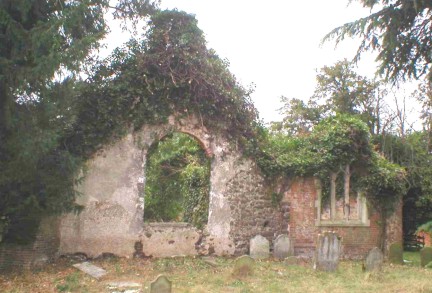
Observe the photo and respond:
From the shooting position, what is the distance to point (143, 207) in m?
13.3

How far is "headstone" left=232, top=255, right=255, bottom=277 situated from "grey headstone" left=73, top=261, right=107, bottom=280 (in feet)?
9.70

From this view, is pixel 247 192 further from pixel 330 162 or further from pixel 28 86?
pixel 28 86

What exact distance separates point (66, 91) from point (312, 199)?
9.04m

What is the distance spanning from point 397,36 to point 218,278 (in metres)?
6.49

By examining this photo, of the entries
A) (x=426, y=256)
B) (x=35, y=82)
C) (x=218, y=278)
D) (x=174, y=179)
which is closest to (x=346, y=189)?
(x=426, y=256)

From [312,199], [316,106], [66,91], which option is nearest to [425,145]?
[316,106]

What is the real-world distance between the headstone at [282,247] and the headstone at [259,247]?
24 centimetres

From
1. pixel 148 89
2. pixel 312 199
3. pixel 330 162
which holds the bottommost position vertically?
pixel 312 199

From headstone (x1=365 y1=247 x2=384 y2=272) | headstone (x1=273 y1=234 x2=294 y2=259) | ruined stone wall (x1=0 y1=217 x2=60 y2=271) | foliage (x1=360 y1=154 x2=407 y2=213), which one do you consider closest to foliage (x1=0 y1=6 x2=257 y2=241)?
ruined stone wall (x1=0 y1=217 x2=60 y2=271)

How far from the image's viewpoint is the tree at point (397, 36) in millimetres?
9711

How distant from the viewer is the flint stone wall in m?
12.9

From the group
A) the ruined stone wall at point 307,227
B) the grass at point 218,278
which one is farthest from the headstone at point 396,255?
the ruined stone wall at point 307,227

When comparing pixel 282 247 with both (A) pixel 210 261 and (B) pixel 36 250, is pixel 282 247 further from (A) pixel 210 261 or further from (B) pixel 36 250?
(B) pixel 36 250

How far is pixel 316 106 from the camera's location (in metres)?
33.3
